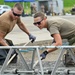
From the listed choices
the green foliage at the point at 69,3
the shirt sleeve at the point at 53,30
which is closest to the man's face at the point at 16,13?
the shirt sleeve at the point at 53,30

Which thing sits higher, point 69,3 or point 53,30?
point 53,30

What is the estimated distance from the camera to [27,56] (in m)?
13.1

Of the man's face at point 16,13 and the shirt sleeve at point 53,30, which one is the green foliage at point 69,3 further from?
the shirt sleeve at point 53,30

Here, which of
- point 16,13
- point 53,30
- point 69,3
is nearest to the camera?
point 53,30

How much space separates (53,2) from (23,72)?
4634cm

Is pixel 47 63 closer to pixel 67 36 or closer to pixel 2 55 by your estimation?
pixel 2 55

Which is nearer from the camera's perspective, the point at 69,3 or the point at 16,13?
the point at 16,13

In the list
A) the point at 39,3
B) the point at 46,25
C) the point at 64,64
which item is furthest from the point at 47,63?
the point at 39,3

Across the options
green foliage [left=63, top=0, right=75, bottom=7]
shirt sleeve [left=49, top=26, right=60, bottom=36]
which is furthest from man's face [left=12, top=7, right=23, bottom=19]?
green foliage [left=63, top=0, right=75, bottom=7]

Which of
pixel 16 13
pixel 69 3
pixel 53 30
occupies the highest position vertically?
pixel 53 30

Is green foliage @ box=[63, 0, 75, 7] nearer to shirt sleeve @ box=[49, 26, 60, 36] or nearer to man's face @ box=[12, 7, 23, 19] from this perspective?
man's face @ box=[12, 7, 23, 19]

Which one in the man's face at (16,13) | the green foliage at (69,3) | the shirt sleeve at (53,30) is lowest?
the green foliage at (69,3)

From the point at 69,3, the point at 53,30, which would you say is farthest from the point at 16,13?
the point at 69,3

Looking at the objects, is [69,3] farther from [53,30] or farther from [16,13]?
[53,30]
